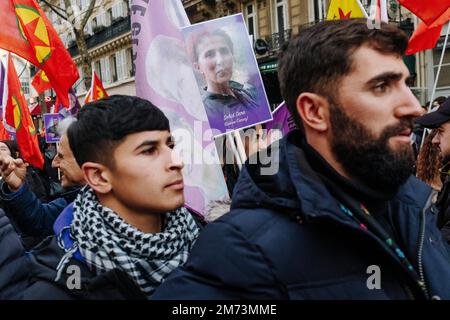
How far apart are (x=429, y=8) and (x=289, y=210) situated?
3765 mm

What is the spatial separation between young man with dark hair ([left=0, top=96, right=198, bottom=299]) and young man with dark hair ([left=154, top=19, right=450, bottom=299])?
0.30m

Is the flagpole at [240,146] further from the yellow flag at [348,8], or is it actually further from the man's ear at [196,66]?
the yellow flag at [348,8]

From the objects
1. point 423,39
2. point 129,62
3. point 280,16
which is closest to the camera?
point 423,39

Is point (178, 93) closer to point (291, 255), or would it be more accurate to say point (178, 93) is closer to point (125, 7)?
point (291, 255)

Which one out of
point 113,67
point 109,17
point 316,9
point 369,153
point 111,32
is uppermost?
point 109,17

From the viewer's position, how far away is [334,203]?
4.69ft

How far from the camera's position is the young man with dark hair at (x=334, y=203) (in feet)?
4.53

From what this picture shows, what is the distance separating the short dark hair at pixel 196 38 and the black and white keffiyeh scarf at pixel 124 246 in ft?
6.82

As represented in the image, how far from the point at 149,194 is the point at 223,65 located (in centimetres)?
227

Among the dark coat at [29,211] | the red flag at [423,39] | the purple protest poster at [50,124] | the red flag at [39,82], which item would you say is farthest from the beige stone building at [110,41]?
the dark coat at [29,211]

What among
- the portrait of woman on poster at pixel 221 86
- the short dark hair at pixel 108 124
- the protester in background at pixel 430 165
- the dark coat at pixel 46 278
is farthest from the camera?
the portrait of woman on poster at pixel 221 86

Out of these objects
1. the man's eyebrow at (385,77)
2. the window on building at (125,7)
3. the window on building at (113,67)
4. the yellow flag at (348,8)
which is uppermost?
the window on building at (125,7)

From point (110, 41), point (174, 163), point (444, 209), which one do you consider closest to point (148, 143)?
point (174, 163)
